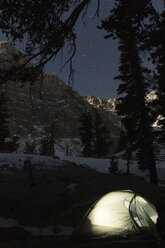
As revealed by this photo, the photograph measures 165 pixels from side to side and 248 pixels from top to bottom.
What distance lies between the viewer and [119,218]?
361cm

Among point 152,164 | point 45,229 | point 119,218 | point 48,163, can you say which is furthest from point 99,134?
point 119,218

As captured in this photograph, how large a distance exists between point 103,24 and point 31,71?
2.72 m

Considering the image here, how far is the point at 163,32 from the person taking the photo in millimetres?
5320

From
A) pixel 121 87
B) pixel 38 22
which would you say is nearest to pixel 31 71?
pixel 38 22

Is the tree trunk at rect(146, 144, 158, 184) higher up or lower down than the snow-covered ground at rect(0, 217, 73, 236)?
higher up

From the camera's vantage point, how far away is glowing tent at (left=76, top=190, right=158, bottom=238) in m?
3.38

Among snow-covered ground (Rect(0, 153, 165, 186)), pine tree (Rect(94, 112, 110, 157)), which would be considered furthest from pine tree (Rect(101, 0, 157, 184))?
pine tree (Rect(94, 112, 110, 157))

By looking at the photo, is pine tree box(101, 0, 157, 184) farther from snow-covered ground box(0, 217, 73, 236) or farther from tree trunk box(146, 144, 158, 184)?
snow-covered ground box(0, 217, 73, 236)

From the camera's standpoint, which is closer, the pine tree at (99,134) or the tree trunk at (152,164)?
the tree trunk at (152,164)

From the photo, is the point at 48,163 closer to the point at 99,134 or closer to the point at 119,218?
the point at 119,218

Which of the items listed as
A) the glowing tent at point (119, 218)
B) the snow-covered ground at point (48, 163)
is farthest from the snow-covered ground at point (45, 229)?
the snow-covered ground at point (48, 163)

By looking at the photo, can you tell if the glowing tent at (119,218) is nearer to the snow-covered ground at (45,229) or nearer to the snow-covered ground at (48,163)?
the snow-covered ground at (45,229)

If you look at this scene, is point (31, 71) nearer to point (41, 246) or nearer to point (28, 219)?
point (41, 246)

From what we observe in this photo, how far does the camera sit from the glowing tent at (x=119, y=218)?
3.38 m
